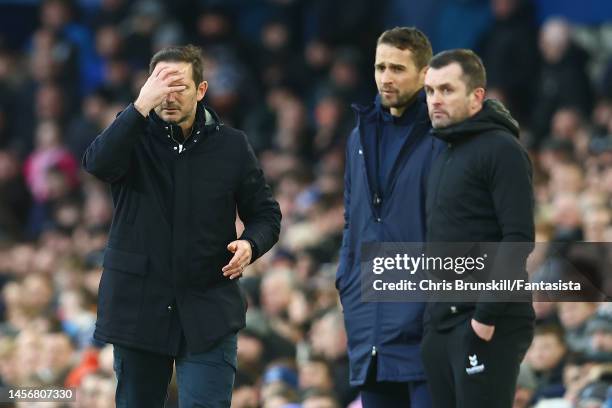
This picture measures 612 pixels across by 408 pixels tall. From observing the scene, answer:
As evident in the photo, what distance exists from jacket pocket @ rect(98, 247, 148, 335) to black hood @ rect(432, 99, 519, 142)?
1.29 meters

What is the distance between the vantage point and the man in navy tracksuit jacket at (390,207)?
641 centimetres

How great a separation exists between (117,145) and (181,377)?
A: 95cm

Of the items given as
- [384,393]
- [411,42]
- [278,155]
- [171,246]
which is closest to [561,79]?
[278,155]

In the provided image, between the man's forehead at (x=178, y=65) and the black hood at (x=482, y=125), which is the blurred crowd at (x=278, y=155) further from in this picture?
the man's forehead at (x=178, y=65)

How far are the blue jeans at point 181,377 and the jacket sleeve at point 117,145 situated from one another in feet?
2.33

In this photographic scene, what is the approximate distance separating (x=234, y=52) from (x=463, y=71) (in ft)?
31.2

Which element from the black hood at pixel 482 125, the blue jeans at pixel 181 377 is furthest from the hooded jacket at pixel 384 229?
the blue jeans at pixel 181 377

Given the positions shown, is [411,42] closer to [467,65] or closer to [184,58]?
[467,65]

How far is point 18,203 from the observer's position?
15.9 meters

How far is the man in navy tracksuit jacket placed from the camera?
641 cm

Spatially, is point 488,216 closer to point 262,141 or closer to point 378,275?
point 378,275

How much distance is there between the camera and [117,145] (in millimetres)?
5984

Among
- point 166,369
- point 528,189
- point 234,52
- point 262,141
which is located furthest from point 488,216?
point 234,52

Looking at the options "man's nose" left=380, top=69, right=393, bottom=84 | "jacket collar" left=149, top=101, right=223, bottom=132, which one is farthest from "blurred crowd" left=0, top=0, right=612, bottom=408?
"jacket collar" left=149, top=101, right=223, bottom=132
